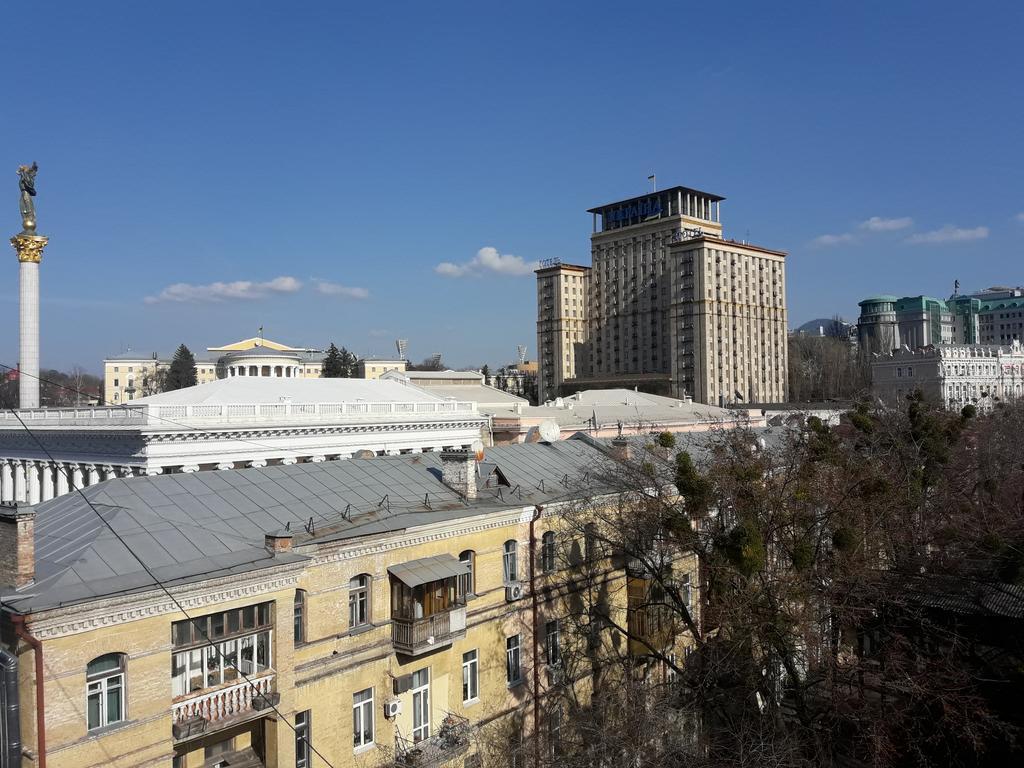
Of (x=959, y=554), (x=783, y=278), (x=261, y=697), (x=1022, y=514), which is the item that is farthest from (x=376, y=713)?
(x=783, y=278)

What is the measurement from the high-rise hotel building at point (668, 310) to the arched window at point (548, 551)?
9251 cm

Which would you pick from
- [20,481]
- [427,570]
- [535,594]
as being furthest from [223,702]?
[20,481]

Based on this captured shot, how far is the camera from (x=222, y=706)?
12734 mm

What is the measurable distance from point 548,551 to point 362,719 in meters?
6.49

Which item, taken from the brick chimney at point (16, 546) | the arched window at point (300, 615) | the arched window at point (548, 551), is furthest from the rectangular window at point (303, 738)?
the arched window at point (548, 551)

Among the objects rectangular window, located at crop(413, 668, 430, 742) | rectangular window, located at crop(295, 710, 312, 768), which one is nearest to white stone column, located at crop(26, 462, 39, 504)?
rectangular window, located at crop(413, 668, 430, 742)

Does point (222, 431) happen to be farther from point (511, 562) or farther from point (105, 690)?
point (105, 690)

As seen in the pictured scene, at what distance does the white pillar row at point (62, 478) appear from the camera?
3894 centimetres

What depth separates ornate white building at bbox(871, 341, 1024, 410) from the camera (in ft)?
333

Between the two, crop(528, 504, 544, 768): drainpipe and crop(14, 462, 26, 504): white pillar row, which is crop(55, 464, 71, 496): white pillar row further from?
crop(528, 504, 544, 768): drainpipe

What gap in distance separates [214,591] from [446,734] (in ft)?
20.7

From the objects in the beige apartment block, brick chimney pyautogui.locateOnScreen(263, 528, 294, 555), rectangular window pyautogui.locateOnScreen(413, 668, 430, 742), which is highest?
the beige apartment block

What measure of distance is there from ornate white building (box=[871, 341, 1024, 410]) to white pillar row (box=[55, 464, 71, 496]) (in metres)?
93.3

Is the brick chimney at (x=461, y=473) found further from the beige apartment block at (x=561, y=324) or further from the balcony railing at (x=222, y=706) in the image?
the beige apartment block at (x=561, y=324)
